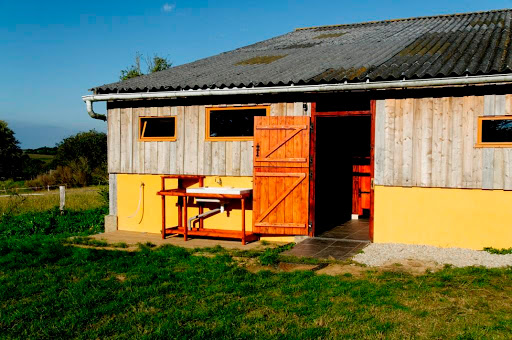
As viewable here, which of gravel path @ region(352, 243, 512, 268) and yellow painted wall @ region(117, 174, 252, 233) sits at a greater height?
Result: yellow painted wall @ region(117, 174, 252, 233)

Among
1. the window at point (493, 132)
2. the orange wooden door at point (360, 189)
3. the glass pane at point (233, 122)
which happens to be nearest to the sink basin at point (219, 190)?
the glass pane at point (233, 122)

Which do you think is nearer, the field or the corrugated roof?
the field

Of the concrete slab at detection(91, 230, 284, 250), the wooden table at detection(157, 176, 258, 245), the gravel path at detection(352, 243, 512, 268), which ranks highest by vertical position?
the wooden table at detection(157, 176, 258, 245)

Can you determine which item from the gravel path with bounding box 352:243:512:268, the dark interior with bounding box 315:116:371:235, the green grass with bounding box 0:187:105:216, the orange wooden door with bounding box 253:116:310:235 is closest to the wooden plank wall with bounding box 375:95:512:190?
the gravel path with bounding box 352:243:512:268

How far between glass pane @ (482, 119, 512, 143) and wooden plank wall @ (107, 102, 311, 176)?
294 cm

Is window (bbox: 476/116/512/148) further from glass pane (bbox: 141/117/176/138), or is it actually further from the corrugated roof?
glass pane (bbox: 141/117/176/138)

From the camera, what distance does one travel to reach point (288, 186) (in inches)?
348

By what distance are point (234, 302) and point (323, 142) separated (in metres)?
6.50

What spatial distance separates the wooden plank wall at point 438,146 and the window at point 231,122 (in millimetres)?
2444

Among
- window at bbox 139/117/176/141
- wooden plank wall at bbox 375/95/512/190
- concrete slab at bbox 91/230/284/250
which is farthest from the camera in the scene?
window at bbox 139/117/176/141

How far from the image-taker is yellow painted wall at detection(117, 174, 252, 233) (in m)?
9.66

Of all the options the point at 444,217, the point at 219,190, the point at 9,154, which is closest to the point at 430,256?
the point at 444,217

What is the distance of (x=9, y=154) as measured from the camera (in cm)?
3428

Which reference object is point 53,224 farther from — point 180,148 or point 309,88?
point 309,88
